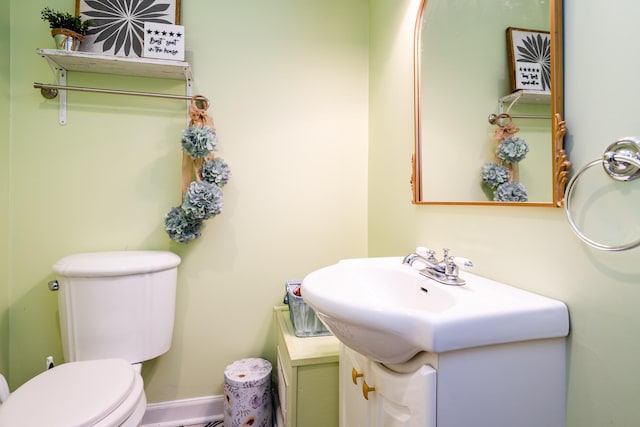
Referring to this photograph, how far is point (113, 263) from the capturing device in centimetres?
114

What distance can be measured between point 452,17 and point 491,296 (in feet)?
2.99

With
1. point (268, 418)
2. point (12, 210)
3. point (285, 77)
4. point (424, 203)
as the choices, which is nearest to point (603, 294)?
point (424, 203)

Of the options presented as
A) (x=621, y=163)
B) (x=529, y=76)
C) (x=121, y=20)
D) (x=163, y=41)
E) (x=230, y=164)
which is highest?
(x=121, y=20)

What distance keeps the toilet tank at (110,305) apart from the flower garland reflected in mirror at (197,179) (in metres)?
0.17

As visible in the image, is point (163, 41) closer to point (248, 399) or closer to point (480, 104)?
point (480, 104)

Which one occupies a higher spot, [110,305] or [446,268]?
[446,268]

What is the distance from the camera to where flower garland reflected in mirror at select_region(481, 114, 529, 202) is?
28.2 inches

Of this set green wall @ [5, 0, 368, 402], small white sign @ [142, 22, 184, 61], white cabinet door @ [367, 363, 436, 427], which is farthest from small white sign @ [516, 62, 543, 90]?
small white sign @ [142, 22, 184, 61]

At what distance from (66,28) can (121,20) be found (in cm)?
23

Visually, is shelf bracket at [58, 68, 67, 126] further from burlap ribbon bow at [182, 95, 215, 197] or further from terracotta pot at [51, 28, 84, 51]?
burlap ribbon bow at [182, 95, 215, 197]

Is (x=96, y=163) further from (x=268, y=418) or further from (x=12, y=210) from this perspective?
(x=268, y=418)

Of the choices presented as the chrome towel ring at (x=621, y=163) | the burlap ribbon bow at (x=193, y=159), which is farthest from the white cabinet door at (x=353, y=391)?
the burlap ribbon bow at (x=193, y=159)

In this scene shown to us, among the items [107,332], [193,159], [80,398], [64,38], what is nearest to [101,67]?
[64,38]

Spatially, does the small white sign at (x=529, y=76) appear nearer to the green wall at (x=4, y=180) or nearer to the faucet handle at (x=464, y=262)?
the faucet handle at (x=464, y=262)
